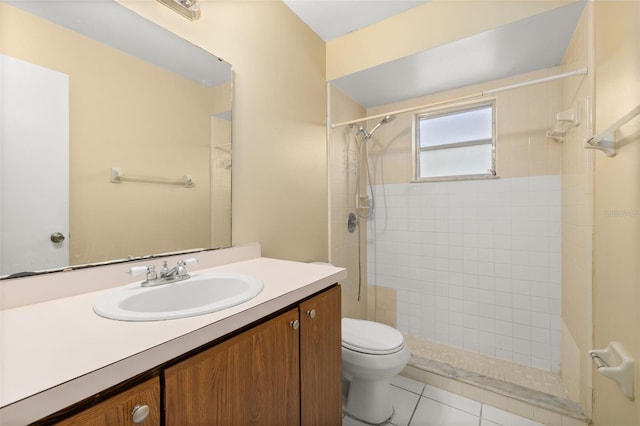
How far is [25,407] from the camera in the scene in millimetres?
378

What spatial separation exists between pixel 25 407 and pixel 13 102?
839 mm

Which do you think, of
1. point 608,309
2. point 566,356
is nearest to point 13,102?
point 608,309

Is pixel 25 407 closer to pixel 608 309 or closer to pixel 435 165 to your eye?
pixel 608 309

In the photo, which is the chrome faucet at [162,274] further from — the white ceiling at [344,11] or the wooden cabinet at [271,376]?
the white ceiling at [344,11]

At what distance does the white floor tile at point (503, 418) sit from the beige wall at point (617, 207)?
0.33m

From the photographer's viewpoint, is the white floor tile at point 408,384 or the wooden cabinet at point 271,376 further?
the white floor tile at point 408,384

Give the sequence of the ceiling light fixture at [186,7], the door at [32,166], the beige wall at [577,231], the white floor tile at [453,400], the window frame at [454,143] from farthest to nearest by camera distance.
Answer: the window frame at [454,143], the white floor tile at [453,400], the beige wall at [577,231], the ceiling light fixture at [186,7], the door at [32,166]

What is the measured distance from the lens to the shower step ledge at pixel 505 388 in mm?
1404

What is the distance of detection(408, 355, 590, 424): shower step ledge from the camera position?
4.61 feet

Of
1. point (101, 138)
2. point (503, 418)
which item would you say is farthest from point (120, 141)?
point (503, 418)

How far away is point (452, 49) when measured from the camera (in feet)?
5.59

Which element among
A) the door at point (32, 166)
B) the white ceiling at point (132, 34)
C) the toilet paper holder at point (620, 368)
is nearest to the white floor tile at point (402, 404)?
the toilet paper holder at point (620, 368)

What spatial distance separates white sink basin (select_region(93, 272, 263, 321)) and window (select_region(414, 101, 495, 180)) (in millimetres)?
1961

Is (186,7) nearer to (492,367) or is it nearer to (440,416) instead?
(440,416)
